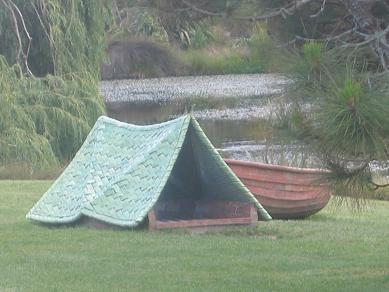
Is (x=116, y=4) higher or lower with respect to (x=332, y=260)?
higher

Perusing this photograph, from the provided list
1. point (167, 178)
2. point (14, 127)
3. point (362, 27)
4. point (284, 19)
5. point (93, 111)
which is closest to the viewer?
point (362, 27)

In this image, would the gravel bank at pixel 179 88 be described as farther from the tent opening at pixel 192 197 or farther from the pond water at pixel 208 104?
the tent opening at pixel 192 197

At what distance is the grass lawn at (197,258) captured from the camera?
7395 mm

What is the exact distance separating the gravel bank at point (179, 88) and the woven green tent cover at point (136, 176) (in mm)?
25273

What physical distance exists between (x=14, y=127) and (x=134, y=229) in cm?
937

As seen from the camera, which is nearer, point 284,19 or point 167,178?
point 284,19

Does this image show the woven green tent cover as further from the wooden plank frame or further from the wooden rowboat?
the wooden rowboat

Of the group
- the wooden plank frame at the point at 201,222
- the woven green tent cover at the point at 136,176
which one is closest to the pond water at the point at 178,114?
the woven green tent cover at the point at 136,176

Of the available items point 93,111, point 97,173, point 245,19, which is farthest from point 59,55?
point 245,19

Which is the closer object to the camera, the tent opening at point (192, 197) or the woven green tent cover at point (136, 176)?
the woven green tent cover at point (136, 176)

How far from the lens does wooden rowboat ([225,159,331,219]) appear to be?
11.5 metres

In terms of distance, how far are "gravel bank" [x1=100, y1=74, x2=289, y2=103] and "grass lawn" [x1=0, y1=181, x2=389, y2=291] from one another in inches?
1028

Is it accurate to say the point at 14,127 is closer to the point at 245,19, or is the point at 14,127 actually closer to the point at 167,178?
the point at 167,178

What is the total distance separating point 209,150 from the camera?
9781 mm
